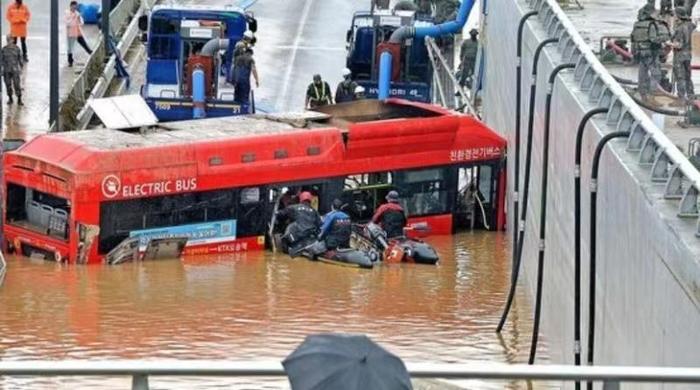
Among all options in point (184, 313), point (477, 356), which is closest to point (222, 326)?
point (184, 313)

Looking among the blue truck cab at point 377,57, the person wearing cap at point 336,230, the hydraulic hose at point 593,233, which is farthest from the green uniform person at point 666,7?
the blue truck cab at point 377,57

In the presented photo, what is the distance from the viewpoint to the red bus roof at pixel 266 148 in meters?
26.3

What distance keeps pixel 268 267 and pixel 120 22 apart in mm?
19151

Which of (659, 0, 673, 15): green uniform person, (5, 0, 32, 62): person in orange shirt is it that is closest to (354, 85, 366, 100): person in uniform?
(5, 0, 32, 62): person in orange shirt

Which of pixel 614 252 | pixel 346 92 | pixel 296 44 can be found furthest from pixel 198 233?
pixel 296 44

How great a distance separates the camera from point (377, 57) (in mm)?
38781

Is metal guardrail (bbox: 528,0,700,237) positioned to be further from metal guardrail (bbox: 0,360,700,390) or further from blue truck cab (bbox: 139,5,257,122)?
blue truck cab (bbox: 139,5,257,122)

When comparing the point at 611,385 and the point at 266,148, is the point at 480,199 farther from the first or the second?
the point at 611,385

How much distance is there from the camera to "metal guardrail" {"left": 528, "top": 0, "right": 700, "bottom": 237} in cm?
1472

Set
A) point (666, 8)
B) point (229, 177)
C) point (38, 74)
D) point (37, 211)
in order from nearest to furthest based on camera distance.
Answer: point (666, 8)
point (37, 211)
point (229, 177)
point (38, 74)

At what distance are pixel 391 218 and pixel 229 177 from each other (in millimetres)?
2435

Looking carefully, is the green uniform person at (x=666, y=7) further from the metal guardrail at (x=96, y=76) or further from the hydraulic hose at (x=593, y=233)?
the metal guardrail at (x=96, y=76)

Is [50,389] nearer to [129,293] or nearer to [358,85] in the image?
[129,293]

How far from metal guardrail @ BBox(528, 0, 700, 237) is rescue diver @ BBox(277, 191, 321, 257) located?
14.0 feet
